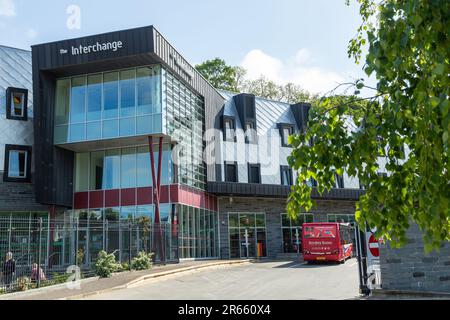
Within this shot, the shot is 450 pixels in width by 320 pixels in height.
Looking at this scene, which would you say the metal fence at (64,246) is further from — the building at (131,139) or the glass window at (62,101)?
the glass window at (62,101)

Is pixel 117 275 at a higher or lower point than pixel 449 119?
lower

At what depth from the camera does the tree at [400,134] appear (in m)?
2.97

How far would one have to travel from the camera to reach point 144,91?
26.2m

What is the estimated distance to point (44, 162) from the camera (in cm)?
2650

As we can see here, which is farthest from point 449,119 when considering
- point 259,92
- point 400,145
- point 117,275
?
point 259,92

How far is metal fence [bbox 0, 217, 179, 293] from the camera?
1534cm

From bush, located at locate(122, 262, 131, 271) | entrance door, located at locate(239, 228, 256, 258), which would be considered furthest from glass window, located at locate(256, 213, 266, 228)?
bush, located at locate(122, 262, 131, 271)

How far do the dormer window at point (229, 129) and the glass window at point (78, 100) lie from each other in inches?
415

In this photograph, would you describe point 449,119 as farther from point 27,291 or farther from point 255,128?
point 255,128

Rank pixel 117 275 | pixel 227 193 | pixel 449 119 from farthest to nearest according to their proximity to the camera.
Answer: pixel 227 193, pixel 117 275, pixel 449 119

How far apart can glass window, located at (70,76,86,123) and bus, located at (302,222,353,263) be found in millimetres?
14294

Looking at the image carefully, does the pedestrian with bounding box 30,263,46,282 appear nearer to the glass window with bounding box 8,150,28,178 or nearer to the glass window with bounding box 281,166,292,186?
the glass window with bounding box 8,150,28,178

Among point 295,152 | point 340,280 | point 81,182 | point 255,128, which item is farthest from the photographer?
point 255,128

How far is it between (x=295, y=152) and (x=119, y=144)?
24.8m
